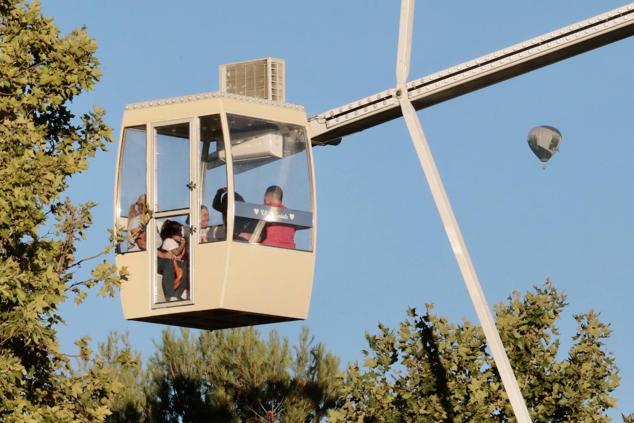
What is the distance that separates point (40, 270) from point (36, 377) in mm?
→ 1300

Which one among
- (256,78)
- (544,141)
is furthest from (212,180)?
(544,141)

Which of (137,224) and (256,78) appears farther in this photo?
(256,78)

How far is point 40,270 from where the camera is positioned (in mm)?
17281

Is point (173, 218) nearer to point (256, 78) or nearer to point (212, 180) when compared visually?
point (212, 180)

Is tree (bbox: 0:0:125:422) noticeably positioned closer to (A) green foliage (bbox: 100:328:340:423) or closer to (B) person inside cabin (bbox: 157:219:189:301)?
(B) person inside cabin (bbox: 157:219:189:301)

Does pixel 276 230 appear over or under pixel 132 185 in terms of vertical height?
under

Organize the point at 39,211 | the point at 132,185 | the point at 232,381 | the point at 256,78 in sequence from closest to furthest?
the point at 39,211
the point at 132,185
the point at 256,78
the point at 232,381

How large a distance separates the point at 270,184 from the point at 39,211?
157 inches

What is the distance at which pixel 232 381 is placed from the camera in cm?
3906

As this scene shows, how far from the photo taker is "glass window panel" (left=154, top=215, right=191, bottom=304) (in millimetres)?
20406

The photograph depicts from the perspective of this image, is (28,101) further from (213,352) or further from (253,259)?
(213,352)

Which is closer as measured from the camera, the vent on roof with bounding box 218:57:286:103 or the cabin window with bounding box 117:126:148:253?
the cabin window with bounding box 117:126:148:253

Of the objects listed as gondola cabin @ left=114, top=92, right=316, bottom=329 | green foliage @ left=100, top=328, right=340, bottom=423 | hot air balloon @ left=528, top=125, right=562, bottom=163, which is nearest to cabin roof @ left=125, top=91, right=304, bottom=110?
gondola cabin @ left=114, top=92, right=316, bottom=329

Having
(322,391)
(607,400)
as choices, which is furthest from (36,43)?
(322,391)
